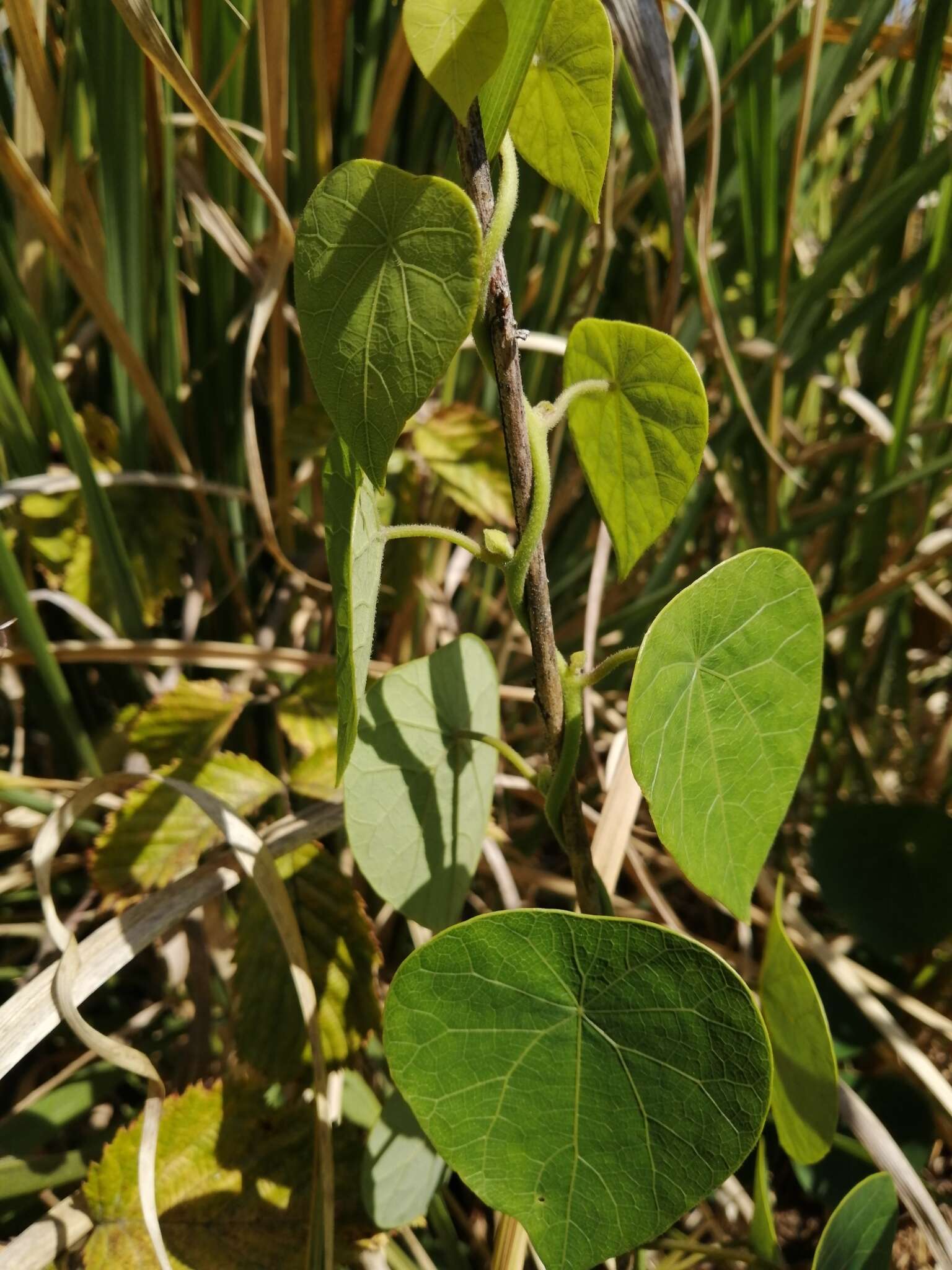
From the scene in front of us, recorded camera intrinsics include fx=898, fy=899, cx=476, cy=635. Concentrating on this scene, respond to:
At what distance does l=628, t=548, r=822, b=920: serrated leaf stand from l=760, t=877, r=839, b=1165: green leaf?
68 mm

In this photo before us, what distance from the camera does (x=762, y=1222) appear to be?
49cm

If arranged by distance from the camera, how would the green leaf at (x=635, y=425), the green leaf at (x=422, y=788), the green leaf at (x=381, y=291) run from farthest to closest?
the green leaf at (x=422, y=788) → the green leaf at (x=635, y=425) → the green leaf at (x=381, y=291)

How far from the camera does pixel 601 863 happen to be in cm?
57

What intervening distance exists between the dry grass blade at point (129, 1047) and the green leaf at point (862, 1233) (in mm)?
262

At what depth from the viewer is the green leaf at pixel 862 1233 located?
0.45 m

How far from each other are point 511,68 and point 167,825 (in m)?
0.51

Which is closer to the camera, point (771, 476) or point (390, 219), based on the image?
point (390, 219)

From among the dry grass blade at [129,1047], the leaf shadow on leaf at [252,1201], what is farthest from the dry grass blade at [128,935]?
the leaf shadow on leaf at [252,1201]

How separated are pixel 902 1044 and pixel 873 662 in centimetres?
42

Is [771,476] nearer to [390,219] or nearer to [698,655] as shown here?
[698,655]

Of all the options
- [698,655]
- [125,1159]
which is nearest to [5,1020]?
[125,1159]

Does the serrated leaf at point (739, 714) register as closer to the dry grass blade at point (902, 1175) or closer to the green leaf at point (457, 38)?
the green leaf at point (457, 38)

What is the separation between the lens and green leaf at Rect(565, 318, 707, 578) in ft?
1.19

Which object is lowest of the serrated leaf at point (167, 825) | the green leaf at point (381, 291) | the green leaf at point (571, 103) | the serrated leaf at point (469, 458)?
the serrated leaf at point (167, 825)
